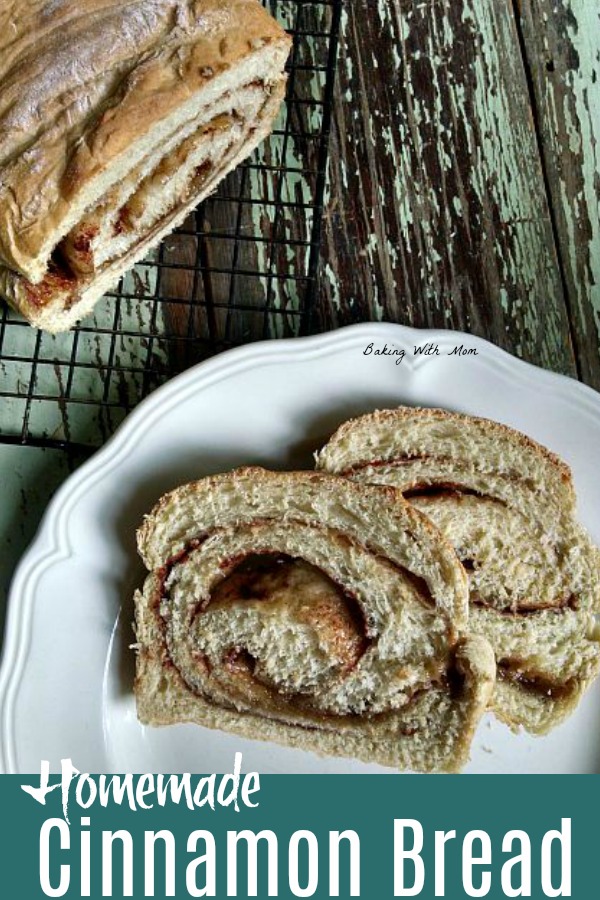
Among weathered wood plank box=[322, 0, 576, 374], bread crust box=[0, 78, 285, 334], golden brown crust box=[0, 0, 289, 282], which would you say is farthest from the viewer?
weathered wood plank box=[322, 0, 576, 374]

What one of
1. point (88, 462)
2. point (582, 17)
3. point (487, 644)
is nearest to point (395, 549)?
point (487, 644)

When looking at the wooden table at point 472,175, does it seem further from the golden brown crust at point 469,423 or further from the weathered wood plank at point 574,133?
the golden brown crust at point 469,423

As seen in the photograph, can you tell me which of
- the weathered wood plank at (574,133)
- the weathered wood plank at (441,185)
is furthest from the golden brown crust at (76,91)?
the weathered wood plank at (574,133)

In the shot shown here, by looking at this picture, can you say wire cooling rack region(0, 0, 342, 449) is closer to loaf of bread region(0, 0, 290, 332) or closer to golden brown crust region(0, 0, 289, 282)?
loaf of bread region(0, 0, 290, 332)

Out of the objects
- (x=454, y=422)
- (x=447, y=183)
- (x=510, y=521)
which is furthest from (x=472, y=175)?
(x=510, y=521)

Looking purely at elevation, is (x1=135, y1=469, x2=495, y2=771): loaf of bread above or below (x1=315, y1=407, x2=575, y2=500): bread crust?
below

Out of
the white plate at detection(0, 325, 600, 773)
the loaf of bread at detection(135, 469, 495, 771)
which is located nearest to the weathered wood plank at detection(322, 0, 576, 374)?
the white plate at detection(0, 325, 600, 773)

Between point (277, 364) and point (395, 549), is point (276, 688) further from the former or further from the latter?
point (277, 364)

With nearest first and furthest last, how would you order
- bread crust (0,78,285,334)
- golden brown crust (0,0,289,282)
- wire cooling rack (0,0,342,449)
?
golden brown crust (0,0,289,282), bread crust (0,78,285,334), wire cooling rack (0,0,342,449)
